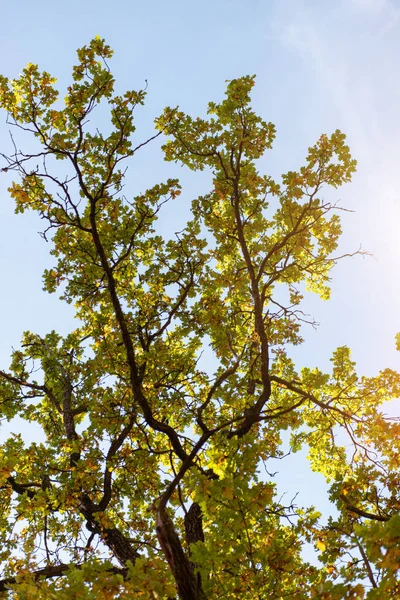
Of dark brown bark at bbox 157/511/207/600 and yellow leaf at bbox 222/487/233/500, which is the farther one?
yellow leaf at bbox 222/487/233/500

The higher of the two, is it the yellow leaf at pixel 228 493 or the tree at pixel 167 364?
the tree at pixel 167 364

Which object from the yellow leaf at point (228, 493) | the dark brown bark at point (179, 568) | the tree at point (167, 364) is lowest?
the dark brown bark at point (179, 568)

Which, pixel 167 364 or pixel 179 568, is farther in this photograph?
pixel 167 364

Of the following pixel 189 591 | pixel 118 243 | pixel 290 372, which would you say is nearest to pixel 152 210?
pixel 118 243

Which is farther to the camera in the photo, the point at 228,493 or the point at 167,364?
the point at 167,364

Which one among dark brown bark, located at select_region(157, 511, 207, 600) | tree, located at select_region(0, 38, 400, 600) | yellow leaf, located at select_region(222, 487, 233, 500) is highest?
tree, located at select_region(0, 38, 400, 600)

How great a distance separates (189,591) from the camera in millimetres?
4562

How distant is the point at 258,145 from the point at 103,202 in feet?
11.2

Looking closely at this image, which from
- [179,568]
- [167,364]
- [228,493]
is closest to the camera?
[179,568]

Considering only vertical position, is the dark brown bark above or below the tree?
below

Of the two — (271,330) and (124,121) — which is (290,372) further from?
(124,121)

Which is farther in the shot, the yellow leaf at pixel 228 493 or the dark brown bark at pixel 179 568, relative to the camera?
the yellow leaf at pixel 228 493

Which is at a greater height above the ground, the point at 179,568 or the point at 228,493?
the point at 228,493

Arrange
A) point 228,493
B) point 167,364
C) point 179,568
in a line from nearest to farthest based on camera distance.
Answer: point 179,568 → point 228,493 → point 167,364
